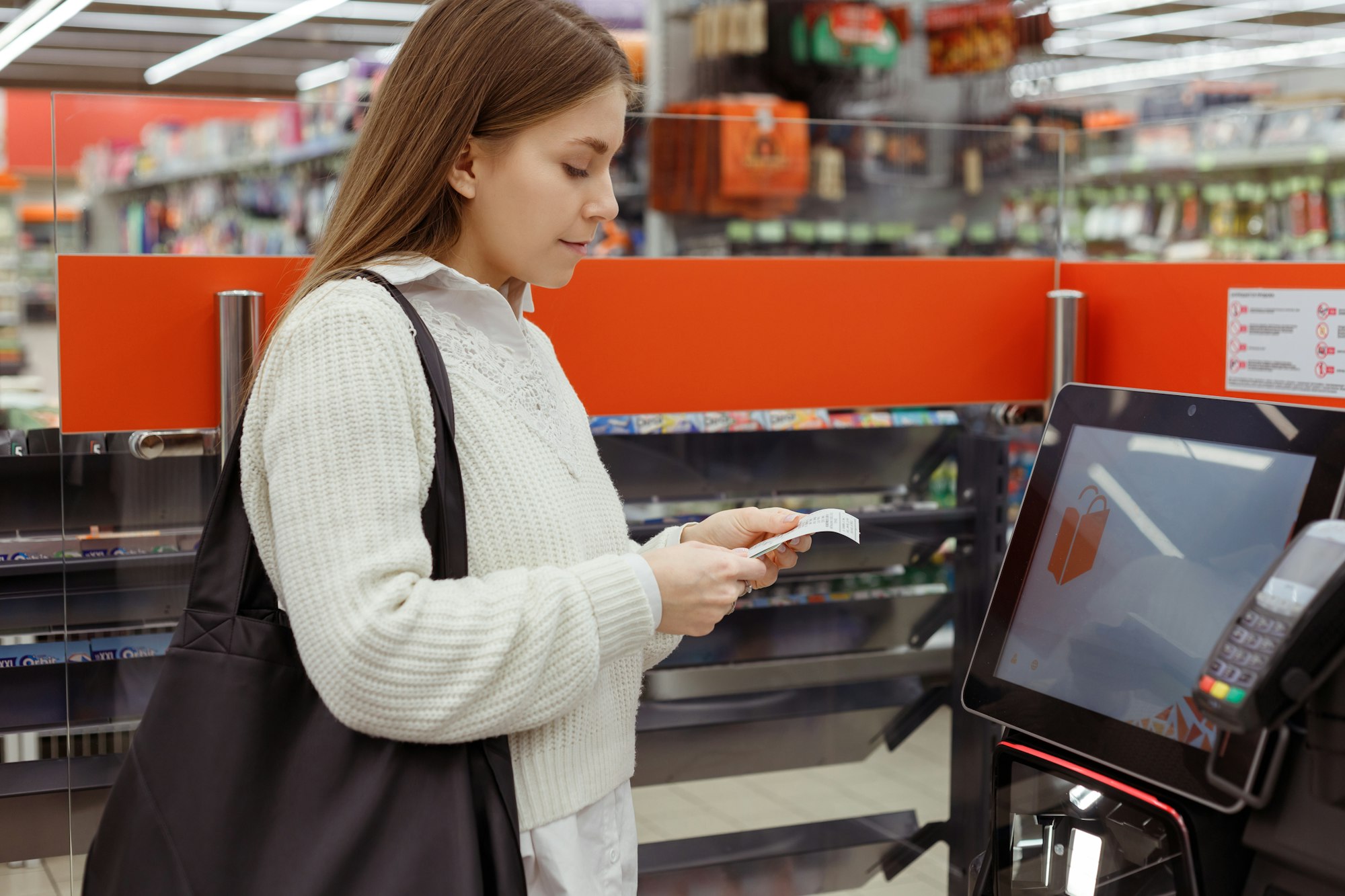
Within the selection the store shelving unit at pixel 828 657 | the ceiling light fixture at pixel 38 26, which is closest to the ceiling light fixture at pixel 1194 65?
the ceiling light fixture at pixel 38 26

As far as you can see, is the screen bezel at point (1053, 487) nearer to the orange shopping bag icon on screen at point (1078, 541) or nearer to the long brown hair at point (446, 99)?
the orange shopping bag icon on screen at point (1078, 541)

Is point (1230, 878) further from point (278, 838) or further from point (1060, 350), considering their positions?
point (1060, 350)

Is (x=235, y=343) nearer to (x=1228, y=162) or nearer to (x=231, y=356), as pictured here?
(x=231, y=356)

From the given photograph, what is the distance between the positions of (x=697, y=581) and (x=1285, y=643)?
46 centimetres

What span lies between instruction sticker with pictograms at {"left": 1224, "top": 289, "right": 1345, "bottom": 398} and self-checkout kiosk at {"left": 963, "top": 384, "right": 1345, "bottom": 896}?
681 millimetres

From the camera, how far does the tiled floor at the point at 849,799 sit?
2271mm

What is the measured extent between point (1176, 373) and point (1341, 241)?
405 cm

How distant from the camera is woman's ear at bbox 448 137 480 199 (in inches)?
43.6

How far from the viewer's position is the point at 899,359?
2.10 meters

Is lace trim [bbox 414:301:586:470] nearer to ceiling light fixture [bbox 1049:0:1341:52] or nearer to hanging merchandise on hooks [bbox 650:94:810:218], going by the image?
hanging merchandise on hooks [bbox 650:94:810:218]

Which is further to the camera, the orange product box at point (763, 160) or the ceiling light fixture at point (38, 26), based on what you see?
the ceiling light fixture at point (38, 26)

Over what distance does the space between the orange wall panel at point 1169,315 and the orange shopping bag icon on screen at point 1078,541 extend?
0.74 meters

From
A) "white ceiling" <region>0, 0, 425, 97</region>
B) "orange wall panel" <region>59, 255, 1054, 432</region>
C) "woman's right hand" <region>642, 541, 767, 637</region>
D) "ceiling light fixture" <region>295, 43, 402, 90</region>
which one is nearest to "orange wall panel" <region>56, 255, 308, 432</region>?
"orange wall panel" <region>59, 255, 1054, 432</region>

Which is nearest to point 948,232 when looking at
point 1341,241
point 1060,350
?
point 1341,241
